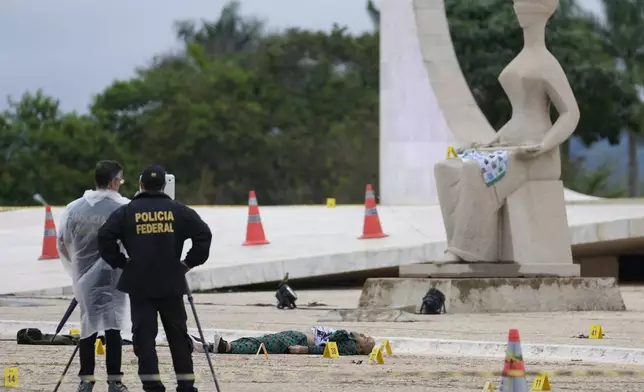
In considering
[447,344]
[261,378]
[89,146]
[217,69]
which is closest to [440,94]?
[447,344]

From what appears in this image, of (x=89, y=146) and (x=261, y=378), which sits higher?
(x=89, y=146)

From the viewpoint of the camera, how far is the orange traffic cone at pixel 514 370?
8.78 meters

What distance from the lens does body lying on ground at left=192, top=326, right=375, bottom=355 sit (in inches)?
523

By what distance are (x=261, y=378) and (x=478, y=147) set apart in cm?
691

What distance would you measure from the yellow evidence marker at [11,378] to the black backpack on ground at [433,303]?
21.3ft

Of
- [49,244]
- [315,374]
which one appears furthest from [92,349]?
[49,244]

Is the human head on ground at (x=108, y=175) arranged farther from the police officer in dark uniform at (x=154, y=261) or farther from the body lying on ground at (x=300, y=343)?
the body lying on ground at (x=300, y=343)

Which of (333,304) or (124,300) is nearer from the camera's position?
(124,300)

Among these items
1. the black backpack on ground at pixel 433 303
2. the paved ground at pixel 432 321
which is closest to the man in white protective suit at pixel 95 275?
the paved ground at pixel 432 321

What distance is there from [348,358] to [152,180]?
10.1ft

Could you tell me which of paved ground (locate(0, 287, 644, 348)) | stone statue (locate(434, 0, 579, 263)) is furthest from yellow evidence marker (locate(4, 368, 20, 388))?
stone statue (locate(434, 0, 579, 263))

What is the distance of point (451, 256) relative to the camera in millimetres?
17891

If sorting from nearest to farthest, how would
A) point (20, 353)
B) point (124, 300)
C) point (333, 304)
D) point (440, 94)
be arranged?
point (124, 300) → point (20, 353) → point (333, 304) → point (440, 94)

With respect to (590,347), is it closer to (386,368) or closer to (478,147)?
(386,368)
